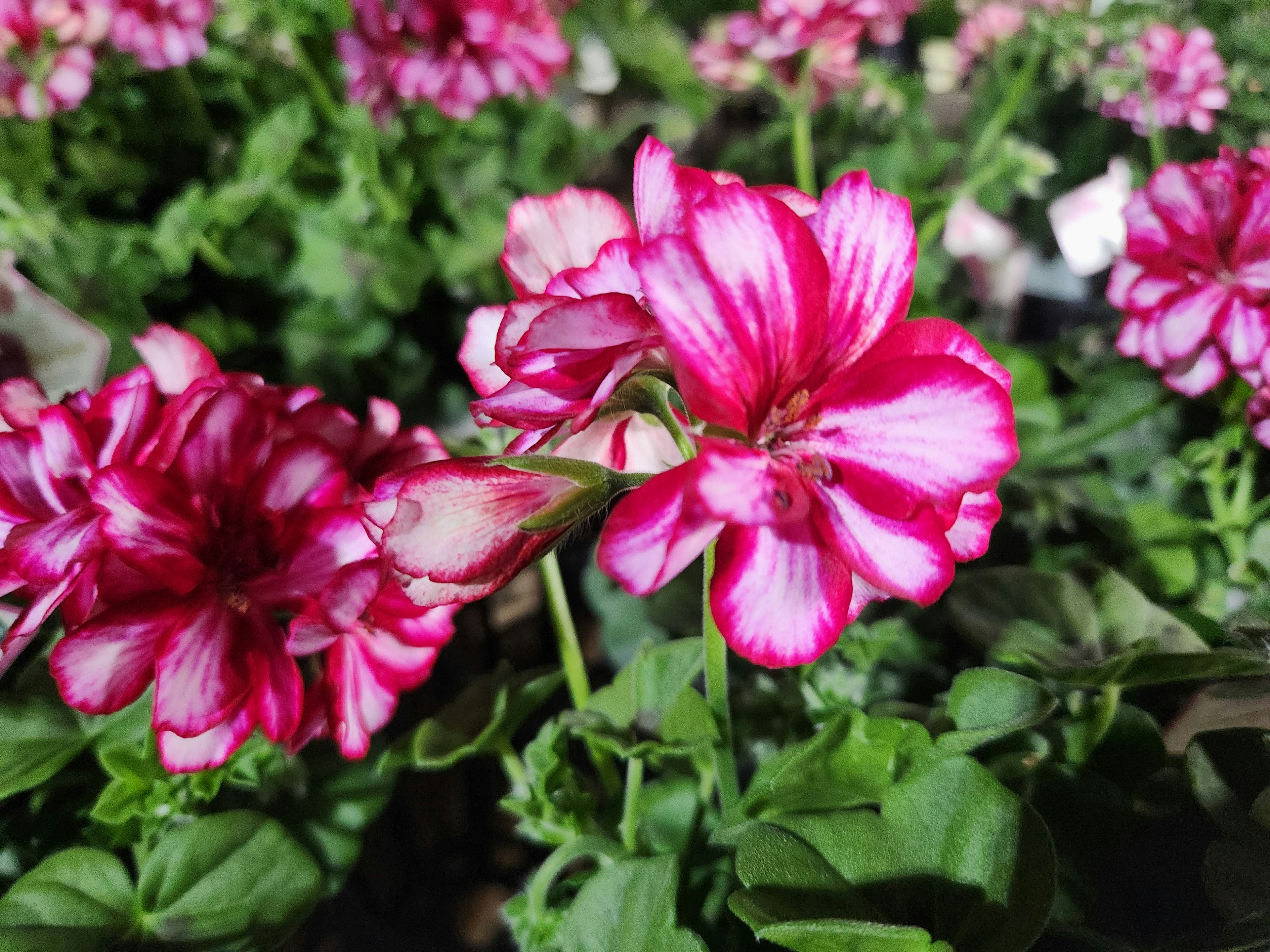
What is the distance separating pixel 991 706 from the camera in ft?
1.25

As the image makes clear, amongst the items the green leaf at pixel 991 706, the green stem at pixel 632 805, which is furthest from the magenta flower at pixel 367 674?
the green leaf at pixel 991 706

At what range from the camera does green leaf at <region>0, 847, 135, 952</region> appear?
0.36 meters

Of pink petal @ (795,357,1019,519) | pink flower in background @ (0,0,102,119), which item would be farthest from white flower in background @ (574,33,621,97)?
pink petal @ (795,357,1019,519)

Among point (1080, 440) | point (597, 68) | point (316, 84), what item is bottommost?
point (1080, 440)

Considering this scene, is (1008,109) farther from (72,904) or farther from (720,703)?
(72,904)

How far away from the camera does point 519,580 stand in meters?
0.67

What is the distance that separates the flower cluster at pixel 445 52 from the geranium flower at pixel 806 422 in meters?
0.50

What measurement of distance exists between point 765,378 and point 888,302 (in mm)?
43

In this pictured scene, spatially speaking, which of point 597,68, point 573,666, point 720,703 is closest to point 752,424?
point 720,703

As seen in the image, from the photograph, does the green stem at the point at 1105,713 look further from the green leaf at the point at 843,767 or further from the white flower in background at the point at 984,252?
the white flower in background at the point at 984,252

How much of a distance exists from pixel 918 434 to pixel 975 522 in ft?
0.19

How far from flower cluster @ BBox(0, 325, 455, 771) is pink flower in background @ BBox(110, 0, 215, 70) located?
387mm

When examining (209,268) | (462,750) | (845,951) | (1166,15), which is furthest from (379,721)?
(1166,15)

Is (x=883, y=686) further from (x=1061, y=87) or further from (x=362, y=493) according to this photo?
(x=1061, y=87)
